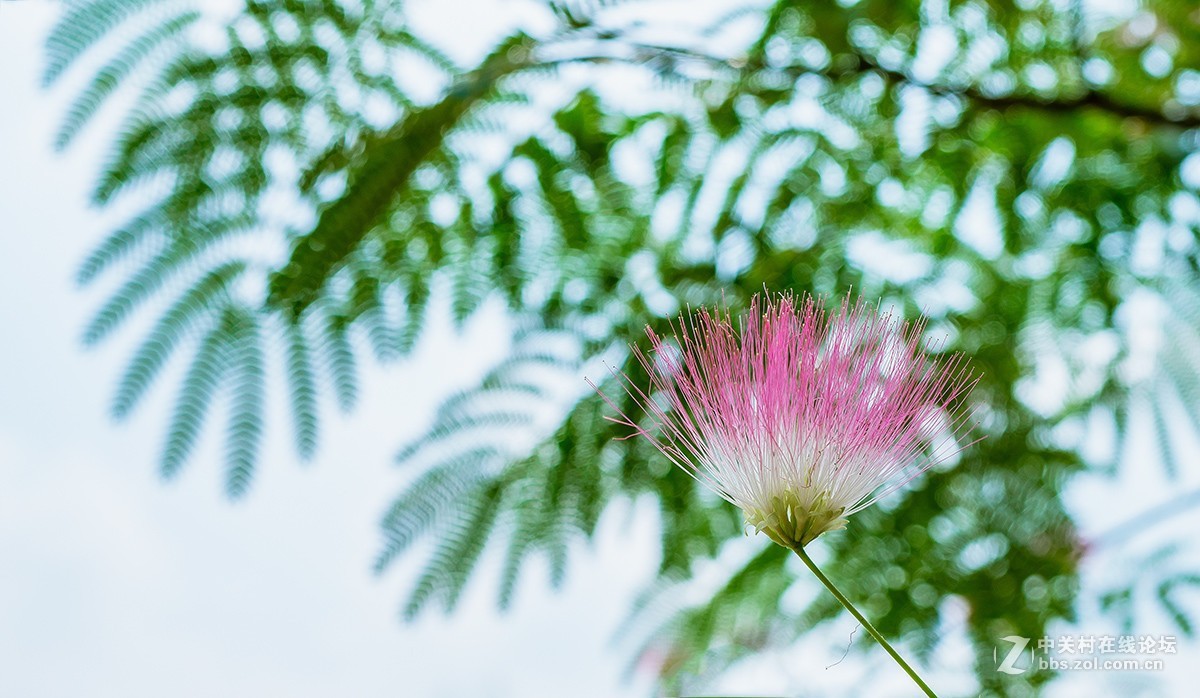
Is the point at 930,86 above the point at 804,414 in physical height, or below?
above

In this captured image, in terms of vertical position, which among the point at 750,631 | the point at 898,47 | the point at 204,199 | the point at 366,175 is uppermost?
the point at 898,47

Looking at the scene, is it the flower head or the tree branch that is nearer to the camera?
the flower head

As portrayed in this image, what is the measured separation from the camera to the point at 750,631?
3.24 ft

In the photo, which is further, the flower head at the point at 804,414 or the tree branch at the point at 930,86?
the tree branch at the point at 930,86

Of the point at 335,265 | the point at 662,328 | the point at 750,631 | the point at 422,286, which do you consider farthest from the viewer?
the point at 750,631

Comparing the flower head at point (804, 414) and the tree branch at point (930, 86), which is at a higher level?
the tree branch at point (930, 86)

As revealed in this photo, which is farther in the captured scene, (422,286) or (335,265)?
(422,286)

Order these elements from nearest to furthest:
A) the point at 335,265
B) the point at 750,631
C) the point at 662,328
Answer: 1. the point at 335,265
2. the point at 662,328
3. the point at 750,631

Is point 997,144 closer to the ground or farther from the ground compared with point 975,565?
farther from the ground

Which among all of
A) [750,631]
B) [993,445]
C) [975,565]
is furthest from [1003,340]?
[750,631]

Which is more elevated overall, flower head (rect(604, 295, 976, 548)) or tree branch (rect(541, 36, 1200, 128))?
tree branch (rect(541, 36, 1200, 128))

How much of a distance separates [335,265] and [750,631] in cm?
58

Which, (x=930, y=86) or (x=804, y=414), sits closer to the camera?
(x=804, y=414)

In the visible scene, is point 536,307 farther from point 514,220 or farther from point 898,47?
point 898,47
